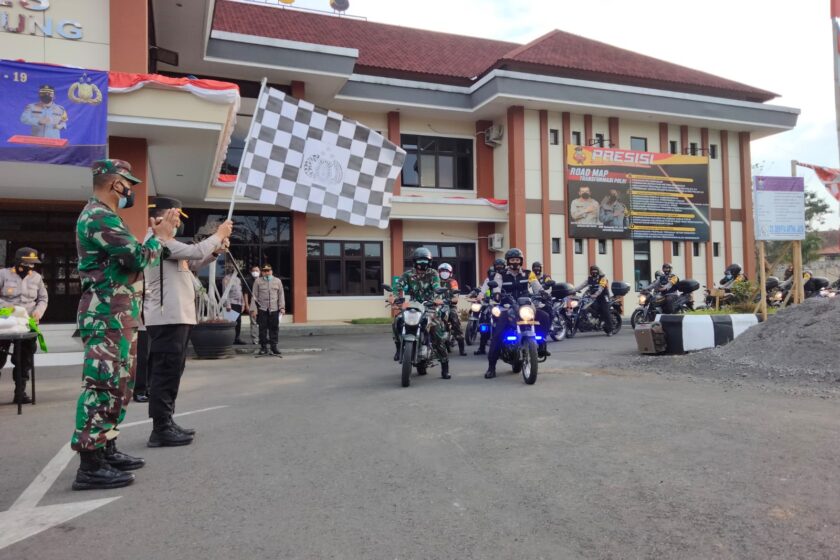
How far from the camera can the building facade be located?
762 inches

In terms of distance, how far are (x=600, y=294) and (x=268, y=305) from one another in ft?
26.3

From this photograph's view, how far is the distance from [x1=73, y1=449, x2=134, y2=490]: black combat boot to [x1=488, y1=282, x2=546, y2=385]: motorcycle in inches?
187

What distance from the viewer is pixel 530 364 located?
23.4 feet

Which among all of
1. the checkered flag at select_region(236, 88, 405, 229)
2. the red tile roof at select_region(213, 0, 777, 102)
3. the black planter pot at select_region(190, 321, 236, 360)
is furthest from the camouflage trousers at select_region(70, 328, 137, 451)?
→ the red tile roof at select_region(213, 0, 777, 102)

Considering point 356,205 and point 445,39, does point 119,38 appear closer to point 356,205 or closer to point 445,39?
point 356,205

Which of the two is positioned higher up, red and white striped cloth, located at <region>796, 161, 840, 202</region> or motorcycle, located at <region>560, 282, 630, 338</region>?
red and white striped cloth, located at <region>796, 161, 840, 202</region>

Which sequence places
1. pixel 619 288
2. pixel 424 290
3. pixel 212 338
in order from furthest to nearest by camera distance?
pixel 619 288, pixel 212 338, pixel 424 290

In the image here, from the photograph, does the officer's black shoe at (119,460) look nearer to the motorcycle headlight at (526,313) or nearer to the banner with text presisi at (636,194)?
the motorcycle headlight at (526,313)

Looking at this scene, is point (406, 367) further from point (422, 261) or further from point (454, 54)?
point (454, 54)

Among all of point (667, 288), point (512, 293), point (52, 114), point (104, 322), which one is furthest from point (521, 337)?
point (52, 114)

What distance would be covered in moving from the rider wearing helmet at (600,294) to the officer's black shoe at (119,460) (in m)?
11.9

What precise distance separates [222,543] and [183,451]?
1872 millimetres

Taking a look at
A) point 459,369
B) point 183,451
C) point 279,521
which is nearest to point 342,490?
point 279,521

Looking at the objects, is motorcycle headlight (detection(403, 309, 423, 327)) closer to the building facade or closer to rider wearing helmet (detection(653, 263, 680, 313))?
rider wearing helmet (detection(653, 263, 680, 313))
